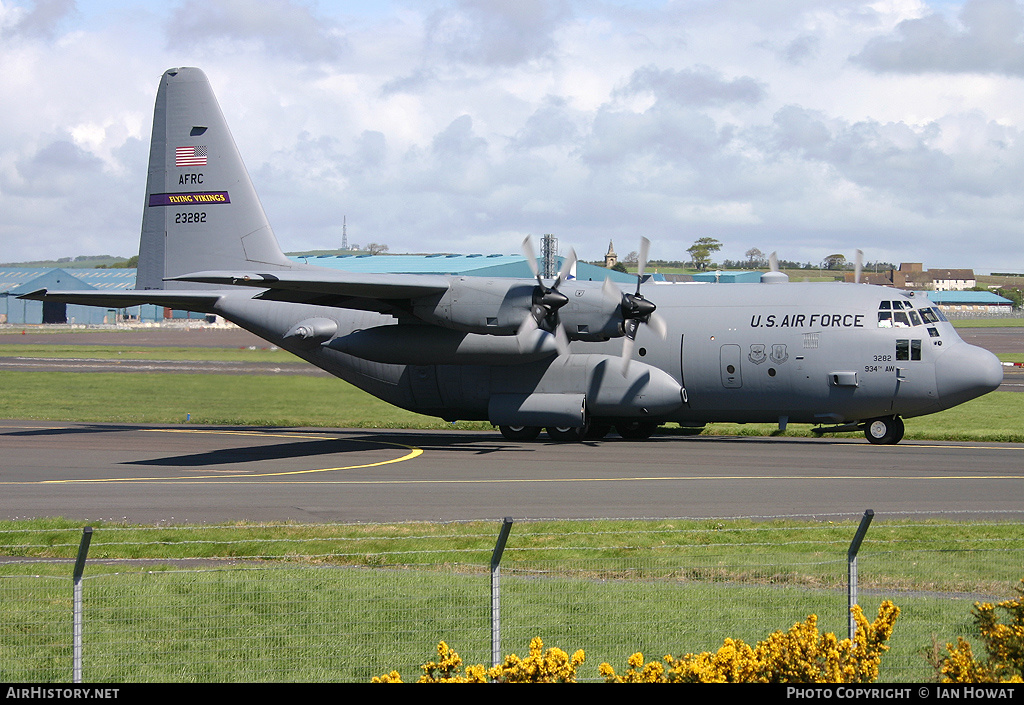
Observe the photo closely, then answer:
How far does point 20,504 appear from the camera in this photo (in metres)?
19.5

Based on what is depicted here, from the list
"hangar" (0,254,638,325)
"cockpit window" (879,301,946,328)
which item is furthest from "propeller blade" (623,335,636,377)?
"hangar" (0,254,638,325)

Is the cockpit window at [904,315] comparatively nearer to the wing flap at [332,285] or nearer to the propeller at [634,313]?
the propeller at [634,313]

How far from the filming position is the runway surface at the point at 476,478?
60.7 feet

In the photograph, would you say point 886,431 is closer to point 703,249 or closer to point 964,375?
point 964,375

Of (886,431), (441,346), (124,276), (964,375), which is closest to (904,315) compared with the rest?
(964,375)

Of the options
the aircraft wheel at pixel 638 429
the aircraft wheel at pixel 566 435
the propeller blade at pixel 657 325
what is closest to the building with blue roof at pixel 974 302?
the aircraft wheel at pixel 638 429

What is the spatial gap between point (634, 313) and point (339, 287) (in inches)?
312

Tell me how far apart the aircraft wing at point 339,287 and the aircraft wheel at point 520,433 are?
529 centimetres

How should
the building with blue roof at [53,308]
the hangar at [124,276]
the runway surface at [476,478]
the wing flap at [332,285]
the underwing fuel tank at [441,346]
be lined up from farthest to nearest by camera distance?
1. the building with blue roof at [53,308]
2. the hangar at [124,276]
3. the underwing fuel tank at [441,346]
4. the wing flap at [332,285]
5. the runway surface at [476,478]

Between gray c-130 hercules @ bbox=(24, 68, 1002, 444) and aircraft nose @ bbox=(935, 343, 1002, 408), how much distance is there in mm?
37
